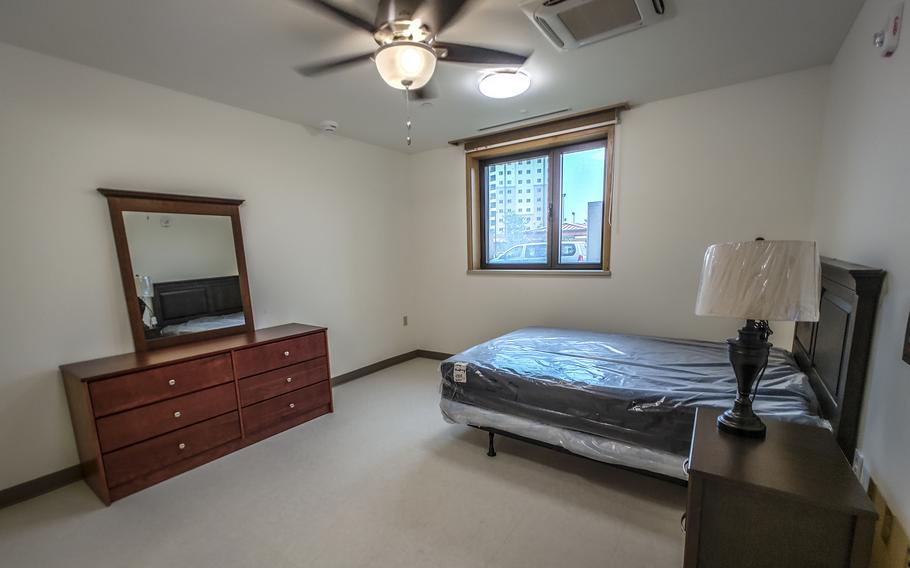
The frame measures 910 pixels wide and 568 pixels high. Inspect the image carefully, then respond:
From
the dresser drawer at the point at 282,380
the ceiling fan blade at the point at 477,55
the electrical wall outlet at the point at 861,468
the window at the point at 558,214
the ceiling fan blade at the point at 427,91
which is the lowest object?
the dresser drawer at the point at 282,380

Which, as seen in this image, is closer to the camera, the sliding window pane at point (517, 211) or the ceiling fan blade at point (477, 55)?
the ceiling fan blade at point (477, 55)

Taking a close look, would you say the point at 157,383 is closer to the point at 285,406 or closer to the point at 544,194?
the point at 285,406

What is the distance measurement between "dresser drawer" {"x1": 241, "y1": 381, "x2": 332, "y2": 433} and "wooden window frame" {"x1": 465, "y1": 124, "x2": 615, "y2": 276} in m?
2.01

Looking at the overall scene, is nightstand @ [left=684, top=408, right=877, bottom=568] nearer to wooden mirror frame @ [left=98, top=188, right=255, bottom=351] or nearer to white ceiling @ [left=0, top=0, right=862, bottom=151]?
white ceiling @ [left=0, top=0, right=862, bottom=151]

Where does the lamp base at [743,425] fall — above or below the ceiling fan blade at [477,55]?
below

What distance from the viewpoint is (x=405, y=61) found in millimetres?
1625

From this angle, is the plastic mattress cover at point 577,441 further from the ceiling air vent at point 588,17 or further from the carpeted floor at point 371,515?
the ceiling air vent at point 588,17

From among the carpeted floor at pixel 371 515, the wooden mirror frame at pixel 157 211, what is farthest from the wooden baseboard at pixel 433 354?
the wooden mirror frame at pixel 157 211

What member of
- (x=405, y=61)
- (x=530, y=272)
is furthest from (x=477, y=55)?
(x=530, y=272)

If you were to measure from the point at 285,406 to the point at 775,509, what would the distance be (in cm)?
282

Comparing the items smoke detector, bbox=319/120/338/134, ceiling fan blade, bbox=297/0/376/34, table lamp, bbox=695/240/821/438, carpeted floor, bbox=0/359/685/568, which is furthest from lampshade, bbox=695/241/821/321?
smoke detector, bbox=319/120/338/134

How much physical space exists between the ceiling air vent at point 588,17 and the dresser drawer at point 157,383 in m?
2.77

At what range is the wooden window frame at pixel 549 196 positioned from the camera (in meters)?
3.14

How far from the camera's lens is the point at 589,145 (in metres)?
3.28
